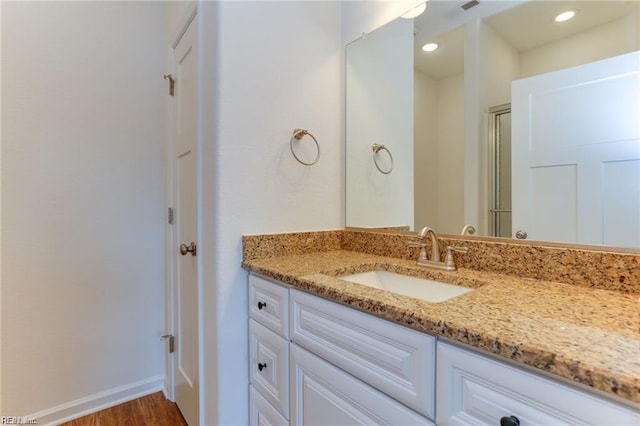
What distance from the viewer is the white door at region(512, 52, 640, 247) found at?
0.80m

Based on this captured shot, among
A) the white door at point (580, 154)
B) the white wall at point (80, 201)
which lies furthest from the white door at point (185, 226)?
the white door at point (580, 154)

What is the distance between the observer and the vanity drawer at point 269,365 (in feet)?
3.28

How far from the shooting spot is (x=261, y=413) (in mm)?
1141

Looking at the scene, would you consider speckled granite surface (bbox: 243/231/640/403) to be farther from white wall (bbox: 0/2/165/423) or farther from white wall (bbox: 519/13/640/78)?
white wall (bbox: 0/2/165/423)

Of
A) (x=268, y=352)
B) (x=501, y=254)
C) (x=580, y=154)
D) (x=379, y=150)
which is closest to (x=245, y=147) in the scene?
(x=379, y=150)

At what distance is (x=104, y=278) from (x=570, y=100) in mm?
2207

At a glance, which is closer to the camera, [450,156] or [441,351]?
[441,351]

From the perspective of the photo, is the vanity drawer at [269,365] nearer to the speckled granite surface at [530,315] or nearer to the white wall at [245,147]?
the white wall at [245,147]

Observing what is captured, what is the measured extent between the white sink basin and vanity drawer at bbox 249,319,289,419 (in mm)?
322

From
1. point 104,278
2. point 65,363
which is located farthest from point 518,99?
point 65,363

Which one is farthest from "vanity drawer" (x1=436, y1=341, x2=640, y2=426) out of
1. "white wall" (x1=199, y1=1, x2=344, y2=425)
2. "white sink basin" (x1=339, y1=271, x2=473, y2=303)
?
"white wall" (x1=199, y1=1, x2=344, y2=425)

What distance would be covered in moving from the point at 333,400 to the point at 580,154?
0.99 meters

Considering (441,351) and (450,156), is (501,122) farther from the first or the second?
(441,351)

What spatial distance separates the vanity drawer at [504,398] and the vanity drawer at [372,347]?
35 millimetres
